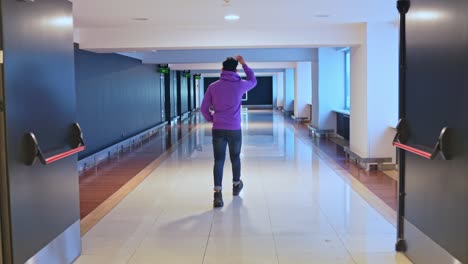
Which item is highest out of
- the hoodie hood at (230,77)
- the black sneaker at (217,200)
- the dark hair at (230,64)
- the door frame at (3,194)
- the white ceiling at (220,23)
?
the white ceiling at (220,23)

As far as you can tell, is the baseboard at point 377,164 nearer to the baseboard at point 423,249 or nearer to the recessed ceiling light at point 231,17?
the recessed ceiling light at point 231,17

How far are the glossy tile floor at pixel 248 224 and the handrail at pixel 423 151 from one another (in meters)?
0.86

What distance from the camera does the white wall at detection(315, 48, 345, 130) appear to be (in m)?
12.9

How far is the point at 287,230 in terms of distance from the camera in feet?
15.3

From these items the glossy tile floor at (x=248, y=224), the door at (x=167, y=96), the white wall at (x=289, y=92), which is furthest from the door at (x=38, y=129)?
the white wall at (x=289, y=92)

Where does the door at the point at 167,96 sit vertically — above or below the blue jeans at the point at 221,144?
above

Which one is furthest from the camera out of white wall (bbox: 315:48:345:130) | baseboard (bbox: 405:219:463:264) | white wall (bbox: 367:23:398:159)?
white wall (bbox: 315:48:345:130)

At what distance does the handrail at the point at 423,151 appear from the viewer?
3006mm

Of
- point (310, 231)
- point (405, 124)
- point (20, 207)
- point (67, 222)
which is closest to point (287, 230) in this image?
point (310, 231)

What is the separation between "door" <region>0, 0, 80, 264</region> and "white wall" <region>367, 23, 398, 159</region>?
5.38 metres

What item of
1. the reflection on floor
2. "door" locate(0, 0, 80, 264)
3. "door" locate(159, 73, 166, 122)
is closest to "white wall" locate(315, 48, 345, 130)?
the reflection on floor

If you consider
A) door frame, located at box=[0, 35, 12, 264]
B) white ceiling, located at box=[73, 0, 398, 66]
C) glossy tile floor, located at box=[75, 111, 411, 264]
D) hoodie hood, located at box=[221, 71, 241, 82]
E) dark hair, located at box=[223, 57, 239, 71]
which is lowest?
glossy tile floor, located at box=[75, 111, 411, 264]

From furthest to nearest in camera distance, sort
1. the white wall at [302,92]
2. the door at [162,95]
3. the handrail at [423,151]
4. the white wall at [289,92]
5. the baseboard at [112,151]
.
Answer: the white wall at [289,92], the white wall at [302,92], the door at [162,95], the baseboard at [112,151], the handrail at [423,151]

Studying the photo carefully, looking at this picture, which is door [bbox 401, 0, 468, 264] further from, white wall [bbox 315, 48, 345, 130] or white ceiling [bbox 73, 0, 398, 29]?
white wall [bbox 315, 48, 345, 130]
